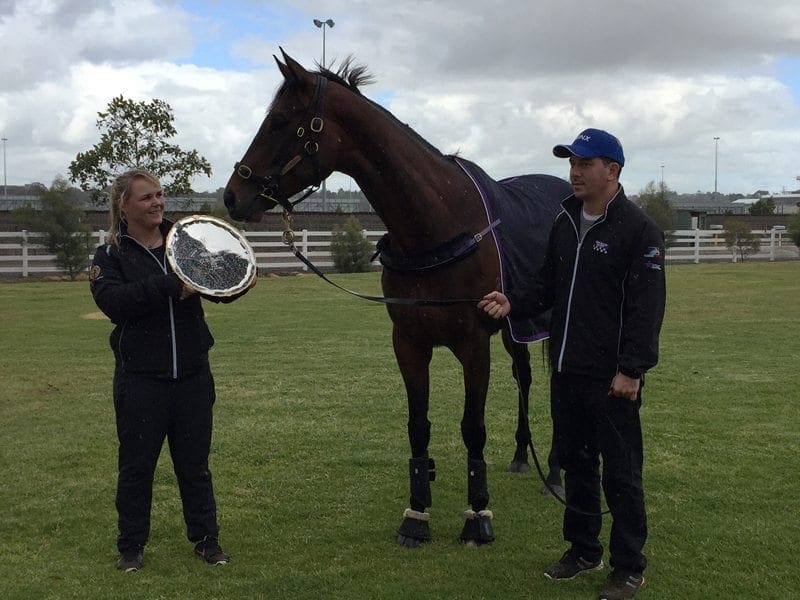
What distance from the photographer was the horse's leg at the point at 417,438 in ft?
13.3

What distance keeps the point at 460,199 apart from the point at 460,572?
1.91m

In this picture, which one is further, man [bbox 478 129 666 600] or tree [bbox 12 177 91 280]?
tree [bbox 12 177 91 280]

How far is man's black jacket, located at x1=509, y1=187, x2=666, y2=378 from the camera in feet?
10.2

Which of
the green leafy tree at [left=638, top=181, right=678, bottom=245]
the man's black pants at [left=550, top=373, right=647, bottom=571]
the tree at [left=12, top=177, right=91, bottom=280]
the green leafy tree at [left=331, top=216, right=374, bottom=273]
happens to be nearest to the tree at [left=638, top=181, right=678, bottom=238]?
the green leafy tree at [left=638, top=181, right=678, bottom=245]

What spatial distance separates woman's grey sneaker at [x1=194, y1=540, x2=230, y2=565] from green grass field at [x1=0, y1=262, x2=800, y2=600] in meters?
0.05

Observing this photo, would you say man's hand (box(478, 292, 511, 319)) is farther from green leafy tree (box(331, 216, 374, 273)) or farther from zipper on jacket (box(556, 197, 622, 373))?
green leafy tree (box(331, 216, 374, 273))

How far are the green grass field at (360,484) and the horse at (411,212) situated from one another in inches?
17.7

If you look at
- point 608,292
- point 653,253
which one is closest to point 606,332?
point 608,292

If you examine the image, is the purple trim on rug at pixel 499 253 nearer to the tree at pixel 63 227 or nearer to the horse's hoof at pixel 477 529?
the horse's hoof at pixel 477 529

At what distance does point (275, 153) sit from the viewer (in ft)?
11.6

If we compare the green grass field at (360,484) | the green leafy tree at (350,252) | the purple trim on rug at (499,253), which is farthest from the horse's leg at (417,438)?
the green leafy tree at (350,252)

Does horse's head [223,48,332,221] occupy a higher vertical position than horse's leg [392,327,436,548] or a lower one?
higher

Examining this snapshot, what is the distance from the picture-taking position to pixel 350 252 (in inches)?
836

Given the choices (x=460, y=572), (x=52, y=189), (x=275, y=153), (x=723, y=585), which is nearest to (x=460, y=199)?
(x=275, y=153)
